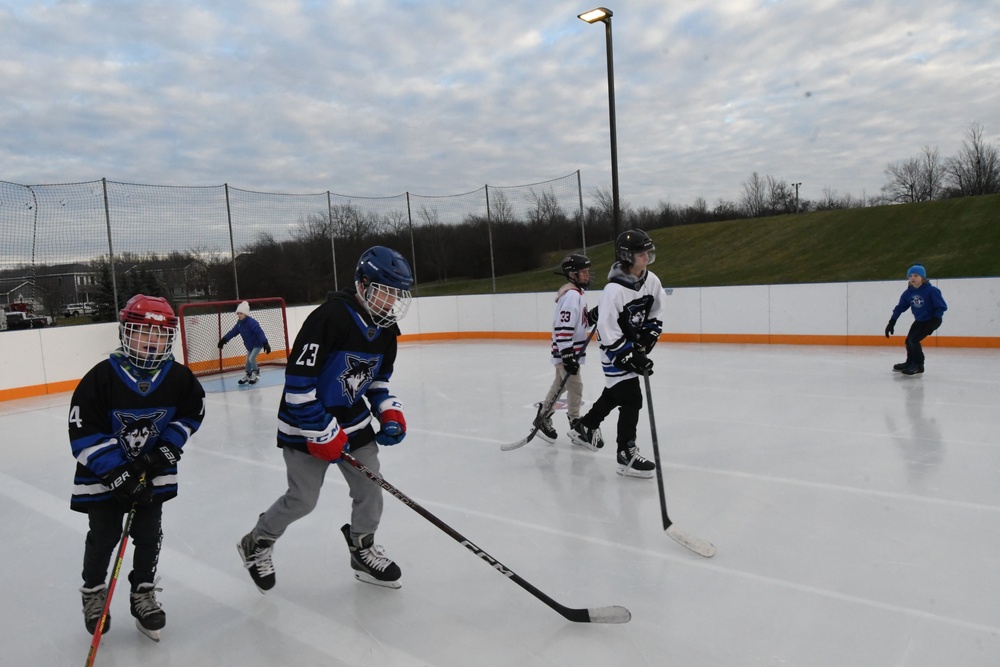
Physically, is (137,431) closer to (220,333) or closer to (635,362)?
(635,362)

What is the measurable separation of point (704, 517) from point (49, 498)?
395 centimetres

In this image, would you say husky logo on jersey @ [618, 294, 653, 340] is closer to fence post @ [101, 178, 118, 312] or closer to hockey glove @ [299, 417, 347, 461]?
hockey glove @ [299, 417, 347, 461]

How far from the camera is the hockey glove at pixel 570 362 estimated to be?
4.60 metres

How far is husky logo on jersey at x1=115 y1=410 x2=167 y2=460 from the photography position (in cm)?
231

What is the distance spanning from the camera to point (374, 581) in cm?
271

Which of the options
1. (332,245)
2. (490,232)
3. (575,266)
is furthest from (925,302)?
(332,245)

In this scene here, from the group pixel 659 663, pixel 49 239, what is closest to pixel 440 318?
pixel 49 239

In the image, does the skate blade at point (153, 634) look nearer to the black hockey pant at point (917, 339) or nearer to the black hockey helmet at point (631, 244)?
the black hockey helmet at point (631, 244)

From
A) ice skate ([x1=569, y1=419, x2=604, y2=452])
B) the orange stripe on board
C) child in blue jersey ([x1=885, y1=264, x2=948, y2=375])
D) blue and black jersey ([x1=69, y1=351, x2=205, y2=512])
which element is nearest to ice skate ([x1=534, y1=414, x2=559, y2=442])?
ice skate ([x1=569, y1=419, x2=604, y2=452])

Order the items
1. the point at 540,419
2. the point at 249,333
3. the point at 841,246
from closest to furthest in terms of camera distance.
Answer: the point at 540,419 < the point at 249,333 < the point at 841,246

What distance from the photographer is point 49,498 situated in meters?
4.12

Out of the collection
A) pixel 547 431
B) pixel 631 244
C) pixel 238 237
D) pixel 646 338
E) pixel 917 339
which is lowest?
pixel 547 431

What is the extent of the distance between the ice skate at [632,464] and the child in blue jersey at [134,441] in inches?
99.9

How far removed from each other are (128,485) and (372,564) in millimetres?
980
